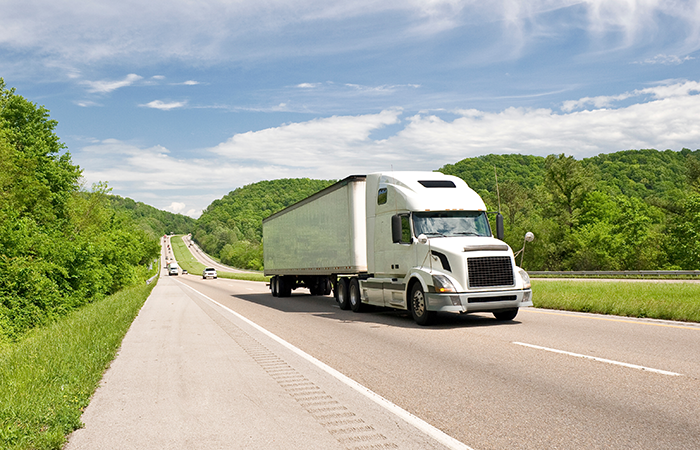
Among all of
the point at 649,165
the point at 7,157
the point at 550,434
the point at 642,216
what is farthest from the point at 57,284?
the point at 649,165

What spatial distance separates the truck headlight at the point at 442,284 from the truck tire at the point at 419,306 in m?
0.58

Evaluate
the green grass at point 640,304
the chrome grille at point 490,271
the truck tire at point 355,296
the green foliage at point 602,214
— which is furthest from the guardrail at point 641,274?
the chrome grille at point 490,271

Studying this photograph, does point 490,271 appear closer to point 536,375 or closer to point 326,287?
point 536,375

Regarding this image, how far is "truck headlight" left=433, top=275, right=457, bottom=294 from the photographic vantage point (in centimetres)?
1180

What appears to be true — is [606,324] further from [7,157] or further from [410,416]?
[7,157]

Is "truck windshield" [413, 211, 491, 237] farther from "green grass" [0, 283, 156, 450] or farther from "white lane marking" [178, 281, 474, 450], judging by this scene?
"green grass" [0, 283, 156, 450]

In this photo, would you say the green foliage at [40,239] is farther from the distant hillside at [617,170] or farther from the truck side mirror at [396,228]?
the distant hillside at [617,170]

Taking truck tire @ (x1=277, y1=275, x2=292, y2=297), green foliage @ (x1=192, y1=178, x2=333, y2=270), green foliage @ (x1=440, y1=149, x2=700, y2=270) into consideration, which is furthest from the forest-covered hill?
green foliage @ (x1=192, y1=178, x2=333, y2=270)

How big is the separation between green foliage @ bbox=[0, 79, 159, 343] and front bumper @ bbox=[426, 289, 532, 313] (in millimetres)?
13840

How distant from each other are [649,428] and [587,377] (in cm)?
206

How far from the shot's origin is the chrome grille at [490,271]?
11930 millimetres

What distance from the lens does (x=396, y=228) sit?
43.3 feet

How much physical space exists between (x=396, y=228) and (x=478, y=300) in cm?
262

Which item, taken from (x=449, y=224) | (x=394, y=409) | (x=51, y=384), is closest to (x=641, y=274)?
(x=449, y=224)
